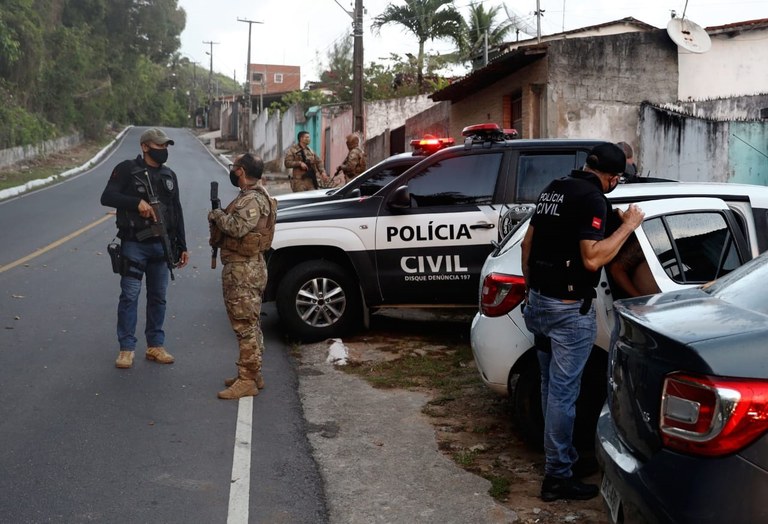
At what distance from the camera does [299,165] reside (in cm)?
1488

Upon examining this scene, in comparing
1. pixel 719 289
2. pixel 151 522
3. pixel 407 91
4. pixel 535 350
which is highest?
pixel 407 91

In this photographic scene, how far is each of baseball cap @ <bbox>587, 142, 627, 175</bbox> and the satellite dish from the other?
11.9 metres

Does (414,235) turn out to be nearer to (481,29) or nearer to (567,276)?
(567,276)

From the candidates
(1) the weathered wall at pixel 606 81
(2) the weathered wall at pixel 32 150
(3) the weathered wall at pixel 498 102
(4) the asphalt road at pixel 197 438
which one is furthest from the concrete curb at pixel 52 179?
(4) the asphalt road at pixel 197 438

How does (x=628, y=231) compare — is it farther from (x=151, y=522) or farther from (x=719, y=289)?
(x=151, y=522)

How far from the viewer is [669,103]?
16.1 meters

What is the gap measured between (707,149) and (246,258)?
906 cm

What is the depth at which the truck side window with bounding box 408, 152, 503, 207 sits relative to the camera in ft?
25.9

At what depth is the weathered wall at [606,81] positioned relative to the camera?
52.9ft

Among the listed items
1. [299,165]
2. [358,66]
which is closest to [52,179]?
[358,66]

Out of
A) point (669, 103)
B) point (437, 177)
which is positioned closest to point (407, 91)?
point (669, 103)

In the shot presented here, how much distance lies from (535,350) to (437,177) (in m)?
3.17

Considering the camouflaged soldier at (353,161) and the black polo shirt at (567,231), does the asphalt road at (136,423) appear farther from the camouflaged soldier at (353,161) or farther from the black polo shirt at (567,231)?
the camouflaged soldier at (353,161)

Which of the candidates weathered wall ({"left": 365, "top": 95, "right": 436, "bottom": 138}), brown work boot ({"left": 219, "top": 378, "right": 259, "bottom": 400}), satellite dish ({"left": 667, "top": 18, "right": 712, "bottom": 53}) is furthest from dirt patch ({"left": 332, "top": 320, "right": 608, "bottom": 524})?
weathered wall ({"left": 365, "top": 95, "right": 436, "bottom": 138})
